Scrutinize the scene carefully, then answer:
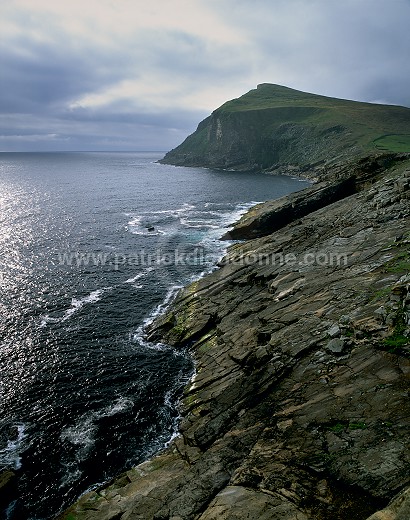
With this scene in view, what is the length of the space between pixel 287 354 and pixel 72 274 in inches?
1755

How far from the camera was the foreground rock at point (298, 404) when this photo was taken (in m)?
15.4

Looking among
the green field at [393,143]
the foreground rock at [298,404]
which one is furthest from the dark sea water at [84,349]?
the green field at [393,143]

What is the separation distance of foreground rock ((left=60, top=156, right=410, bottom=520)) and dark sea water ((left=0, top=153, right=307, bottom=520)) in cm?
282

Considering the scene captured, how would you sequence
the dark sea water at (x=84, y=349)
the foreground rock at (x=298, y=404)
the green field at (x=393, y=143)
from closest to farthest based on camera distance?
the foreground rock at (x=298, y=404), the dark sea water at (x=84, y=349), the green field at (x=393, y=143)

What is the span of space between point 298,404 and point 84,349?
26772 mm

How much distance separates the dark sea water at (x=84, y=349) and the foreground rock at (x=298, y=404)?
282 cm

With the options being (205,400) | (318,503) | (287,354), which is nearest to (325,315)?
(287,354)

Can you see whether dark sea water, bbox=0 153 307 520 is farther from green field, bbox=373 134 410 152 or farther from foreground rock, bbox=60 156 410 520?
green field, bbox=373 134 410 152

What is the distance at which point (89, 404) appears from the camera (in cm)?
3161

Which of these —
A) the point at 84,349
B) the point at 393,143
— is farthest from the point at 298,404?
the point at 393,143

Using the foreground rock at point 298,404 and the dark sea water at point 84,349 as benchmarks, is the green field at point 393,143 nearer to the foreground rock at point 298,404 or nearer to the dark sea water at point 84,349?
the dark sea water at point 84,349

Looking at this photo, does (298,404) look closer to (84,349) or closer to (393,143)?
(84,349)

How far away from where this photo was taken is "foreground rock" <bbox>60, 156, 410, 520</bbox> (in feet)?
50.5

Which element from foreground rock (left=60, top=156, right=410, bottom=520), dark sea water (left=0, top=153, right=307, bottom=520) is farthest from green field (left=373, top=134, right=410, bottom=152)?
foreground rock (left=60, top=156, right=410, bottom=520)
